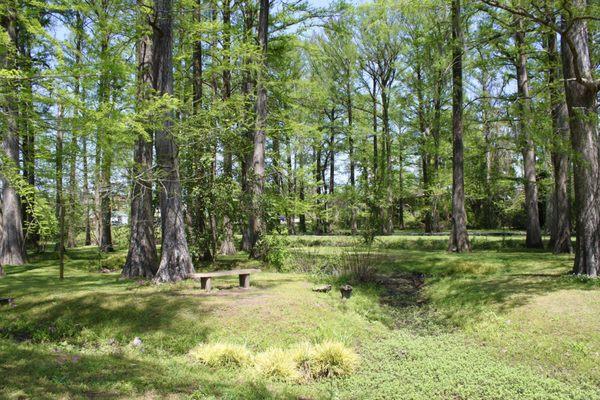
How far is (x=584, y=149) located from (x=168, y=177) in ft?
32.1

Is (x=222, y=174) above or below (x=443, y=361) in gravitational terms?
above

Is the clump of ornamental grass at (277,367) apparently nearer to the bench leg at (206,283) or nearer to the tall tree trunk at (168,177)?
the bench leg at (206,283)

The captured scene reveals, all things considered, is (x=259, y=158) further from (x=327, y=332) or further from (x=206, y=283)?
(x=327, y=332)

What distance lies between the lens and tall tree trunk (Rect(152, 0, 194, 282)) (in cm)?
1039

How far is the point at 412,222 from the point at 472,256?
23.9 meters

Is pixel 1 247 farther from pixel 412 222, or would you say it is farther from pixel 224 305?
pixel 412 222

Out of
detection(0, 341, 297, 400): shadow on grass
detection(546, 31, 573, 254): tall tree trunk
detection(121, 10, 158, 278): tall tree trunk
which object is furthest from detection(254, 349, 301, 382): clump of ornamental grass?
detection(546, 31, 573, 254): tall tree trunk

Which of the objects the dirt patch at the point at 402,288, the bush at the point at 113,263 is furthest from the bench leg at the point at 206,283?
the bush at the point at 113,263

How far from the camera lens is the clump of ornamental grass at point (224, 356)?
6043mm

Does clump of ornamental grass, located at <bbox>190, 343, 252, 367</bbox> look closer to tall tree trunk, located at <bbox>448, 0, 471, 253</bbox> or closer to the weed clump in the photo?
the weed clump

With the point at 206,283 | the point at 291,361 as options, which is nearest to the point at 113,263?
the point at 206,283

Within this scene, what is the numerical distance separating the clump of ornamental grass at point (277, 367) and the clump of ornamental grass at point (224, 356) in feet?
0.75

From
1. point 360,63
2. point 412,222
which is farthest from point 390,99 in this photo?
Result: point 412,222

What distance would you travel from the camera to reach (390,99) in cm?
2939
